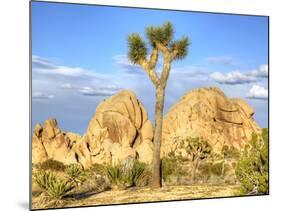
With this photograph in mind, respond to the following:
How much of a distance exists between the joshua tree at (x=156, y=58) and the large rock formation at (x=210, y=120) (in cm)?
20

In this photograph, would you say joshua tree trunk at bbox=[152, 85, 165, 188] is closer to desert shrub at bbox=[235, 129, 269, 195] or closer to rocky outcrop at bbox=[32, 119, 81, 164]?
rocky outcrop at bbox=[32, 119, 81, 164]

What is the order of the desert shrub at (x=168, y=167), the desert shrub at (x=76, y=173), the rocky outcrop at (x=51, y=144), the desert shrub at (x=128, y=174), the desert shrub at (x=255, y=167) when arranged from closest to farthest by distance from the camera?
1. the rocky outcrop at (x=51, y=144)
2. the desert shrub at (x=76, y=173)
3. the desert shrub at (x=128, y=174)
4. the desert shrub at (x=168, y=167)
5. the desert shrub at (x=255, y=167)

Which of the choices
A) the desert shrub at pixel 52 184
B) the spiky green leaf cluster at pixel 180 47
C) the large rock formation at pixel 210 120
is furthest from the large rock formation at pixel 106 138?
the spiky green leaf cluster at pixel 180 47

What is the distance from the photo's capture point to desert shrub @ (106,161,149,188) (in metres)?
11.6

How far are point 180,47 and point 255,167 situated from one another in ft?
8.77

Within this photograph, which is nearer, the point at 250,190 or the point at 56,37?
the point at 56,37

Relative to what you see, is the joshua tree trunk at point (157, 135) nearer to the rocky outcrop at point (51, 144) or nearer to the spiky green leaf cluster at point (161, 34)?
the spiky green leaf cluster at point (161, 34)

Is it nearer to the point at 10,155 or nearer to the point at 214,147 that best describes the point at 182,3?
the point at 214,147

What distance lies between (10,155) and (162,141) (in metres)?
2.71

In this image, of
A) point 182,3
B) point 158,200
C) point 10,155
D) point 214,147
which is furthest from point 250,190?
point 10,155

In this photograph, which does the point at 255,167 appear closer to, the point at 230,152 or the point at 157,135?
the point at 230,152

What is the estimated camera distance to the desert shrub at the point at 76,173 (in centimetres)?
1130

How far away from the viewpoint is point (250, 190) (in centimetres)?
1256

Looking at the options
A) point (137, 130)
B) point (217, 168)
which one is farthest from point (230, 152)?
point (137, 130)
